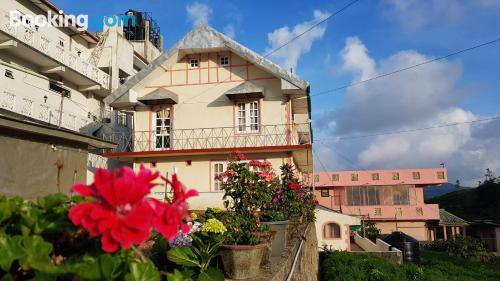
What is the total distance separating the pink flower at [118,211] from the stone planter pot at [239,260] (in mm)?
2512

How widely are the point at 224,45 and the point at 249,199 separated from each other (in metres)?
12.0

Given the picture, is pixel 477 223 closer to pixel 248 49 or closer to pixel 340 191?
pixel 340 191

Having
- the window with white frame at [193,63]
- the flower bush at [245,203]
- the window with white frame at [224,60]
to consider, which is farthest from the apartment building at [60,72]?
the flower bush at [245,203]

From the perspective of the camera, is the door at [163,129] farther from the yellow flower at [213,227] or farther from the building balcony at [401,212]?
the building balcony at [401,212]

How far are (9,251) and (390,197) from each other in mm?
42031

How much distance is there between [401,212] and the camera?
3894 centimetres

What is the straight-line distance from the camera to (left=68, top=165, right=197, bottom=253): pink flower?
45.9 inches

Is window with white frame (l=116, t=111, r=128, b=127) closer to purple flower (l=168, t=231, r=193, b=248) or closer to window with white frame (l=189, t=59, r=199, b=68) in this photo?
window with white frame (l=189, t=59, r=199, b=68)

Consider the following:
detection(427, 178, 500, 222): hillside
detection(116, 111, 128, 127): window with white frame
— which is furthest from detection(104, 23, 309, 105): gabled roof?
detection(427, 178, 500, 222): hillside

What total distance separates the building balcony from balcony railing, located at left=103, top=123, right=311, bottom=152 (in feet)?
84.7

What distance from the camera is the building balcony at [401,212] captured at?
38.4 meters

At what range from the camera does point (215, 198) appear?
48.2 feet

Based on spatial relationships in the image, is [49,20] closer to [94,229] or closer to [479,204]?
[94,229]

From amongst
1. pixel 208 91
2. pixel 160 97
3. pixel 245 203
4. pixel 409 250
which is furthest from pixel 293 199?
pixel 409 250
